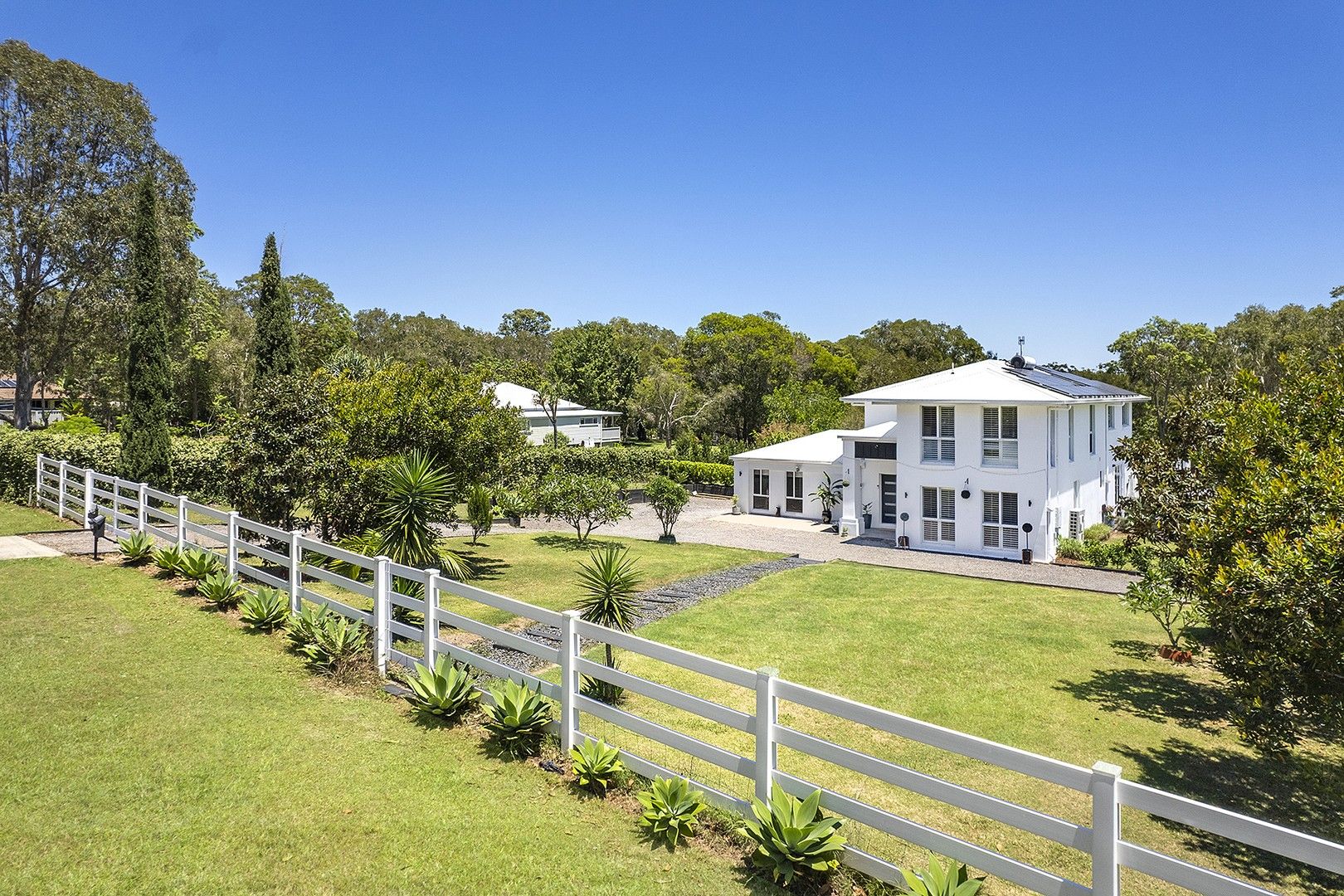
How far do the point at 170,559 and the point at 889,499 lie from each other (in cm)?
2295

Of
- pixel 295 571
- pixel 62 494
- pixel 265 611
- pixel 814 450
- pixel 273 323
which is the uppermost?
pixel 273 323

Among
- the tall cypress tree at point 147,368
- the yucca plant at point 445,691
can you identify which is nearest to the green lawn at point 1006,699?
the yucca plant at point 445,691

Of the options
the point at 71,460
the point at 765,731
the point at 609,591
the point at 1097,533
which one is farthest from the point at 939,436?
the point at 71,460

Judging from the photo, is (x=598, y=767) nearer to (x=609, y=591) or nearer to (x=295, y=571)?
(x=609, y=591)

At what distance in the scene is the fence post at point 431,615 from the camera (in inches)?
279

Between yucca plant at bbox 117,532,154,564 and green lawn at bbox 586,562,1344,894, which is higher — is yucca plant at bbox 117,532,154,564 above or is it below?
above

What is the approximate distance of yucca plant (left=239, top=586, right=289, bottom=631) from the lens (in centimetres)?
913

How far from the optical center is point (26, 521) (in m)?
16.3

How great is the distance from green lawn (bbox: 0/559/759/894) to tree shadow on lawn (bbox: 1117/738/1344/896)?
5.48 m

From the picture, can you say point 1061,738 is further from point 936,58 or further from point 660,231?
point 660,231

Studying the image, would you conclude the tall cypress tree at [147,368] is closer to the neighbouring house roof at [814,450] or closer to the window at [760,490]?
the neighbouring house roof at [814,450]

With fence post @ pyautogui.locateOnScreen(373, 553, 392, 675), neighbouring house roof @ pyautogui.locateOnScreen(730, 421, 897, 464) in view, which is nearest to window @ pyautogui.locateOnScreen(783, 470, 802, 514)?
neighbouring house roof @ pyautogui.locateOnScreen(730, 421, 897, 464)

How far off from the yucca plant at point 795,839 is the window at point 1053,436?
21.3 m

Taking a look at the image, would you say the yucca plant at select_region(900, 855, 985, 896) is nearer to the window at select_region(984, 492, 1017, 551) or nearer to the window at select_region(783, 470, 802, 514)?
the window at select_region(984, 492, 1017, 551)
